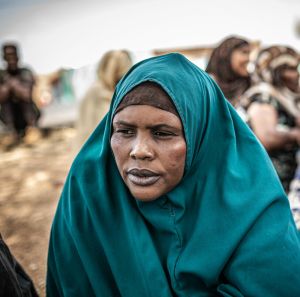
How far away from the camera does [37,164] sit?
612cm

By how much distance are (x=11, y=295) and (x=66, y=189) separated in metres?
0.57

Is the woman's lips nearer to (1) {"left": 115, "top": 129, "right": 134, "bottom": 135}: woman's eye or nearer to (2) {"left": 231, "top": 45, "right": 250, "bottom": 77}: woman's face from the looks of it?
(1) {"left": 115, "top": 129, "right": 134, "bottom": 135}: woman's eye

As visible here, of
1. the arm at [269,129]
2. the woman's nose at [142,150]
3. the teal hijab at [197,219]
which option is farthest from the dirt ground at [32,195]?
the arm at [269,129]

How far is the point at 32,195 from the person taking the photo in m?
4.57

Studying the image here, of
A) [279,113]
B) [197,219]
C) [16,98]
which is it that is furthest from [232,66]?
[16,98]

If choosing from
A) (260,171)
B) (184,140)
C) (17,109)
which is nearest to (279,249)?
(260,171)

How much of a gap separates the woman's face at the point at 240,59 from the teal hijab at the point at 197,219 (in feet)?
7.37

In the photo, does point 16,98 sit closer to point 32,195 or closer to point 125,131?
point 32,195

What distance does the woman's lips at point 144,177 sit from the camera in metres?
1.18

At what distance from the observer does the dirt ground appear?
3.05 m

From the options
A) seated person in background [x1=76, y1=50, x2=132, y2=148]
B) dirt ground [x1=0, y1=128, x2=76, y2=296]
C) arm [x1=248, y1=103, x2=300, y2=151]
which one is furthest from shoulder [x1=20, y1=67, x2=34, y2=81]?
arm [x1=248, y1=103, x2=300, y2=151]

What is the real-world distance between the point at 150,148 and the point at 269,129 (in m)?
1.72

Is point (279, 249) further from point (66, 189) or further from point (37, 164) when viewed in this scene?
point (37, 164)

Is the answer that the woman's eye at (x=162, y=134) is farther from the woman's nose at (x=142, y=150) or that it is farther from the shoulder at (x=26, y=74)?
the shoulder at (x=26, y=74)
